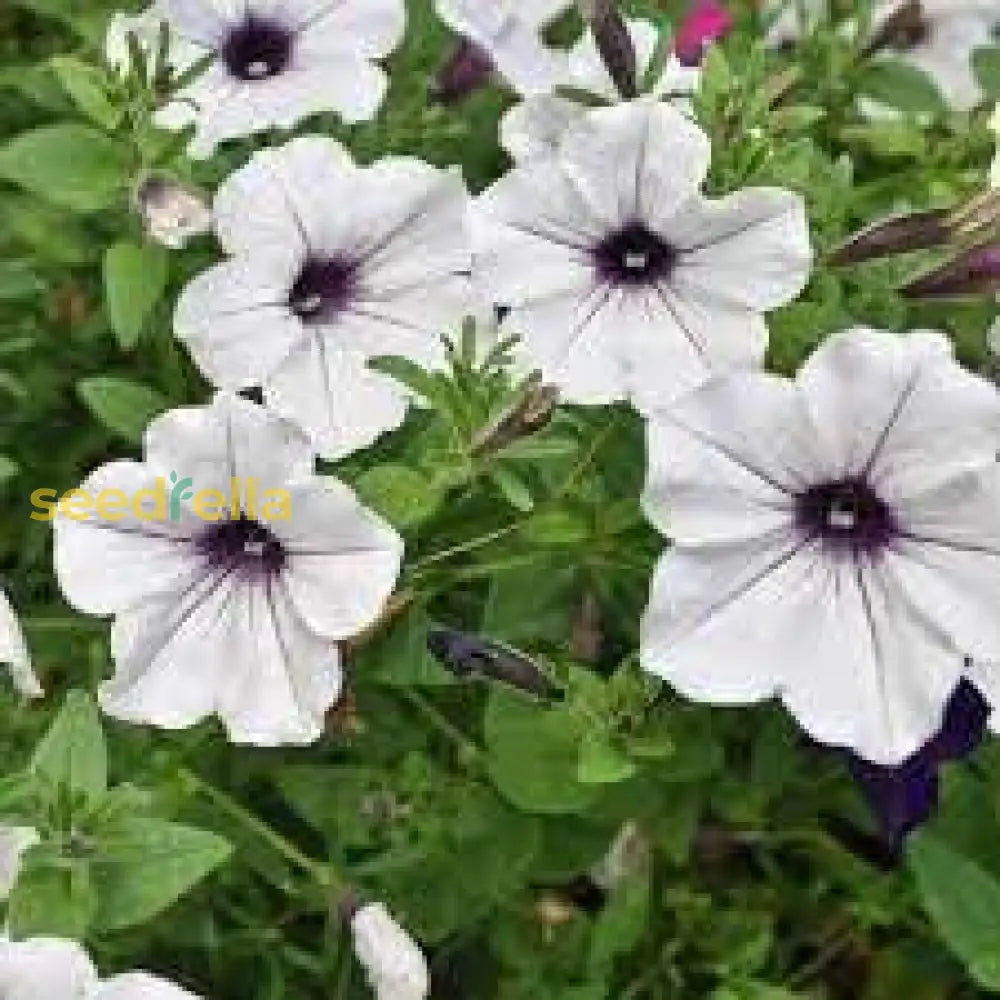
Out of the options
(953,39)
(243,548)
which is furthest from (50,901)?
(953,39)

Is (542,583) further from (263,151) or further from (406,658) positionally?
(263,151)

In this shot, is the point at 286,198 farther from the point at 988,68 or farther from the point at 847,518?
the point at 988,68

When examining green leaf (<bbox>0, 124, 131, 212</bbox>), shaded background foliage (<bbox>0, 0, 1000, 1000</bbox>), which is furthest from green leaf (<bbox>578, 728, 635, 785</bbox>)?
green leaf (<bbox>0, 124, 131, 212</bbox>)

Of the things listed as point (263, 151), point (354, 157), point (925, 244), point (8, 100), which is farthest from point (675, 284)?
point (8, 100)

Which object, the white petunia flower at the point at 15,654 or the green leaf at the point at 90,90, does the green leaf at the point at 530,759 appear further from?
the green leaf at the point at 90,90

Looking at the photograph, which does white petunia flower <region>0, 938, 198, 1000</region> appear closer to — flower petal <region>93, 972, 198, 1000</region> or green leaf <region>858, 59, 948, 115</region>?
flower petal <region>93, 972, 198, 1000</region>

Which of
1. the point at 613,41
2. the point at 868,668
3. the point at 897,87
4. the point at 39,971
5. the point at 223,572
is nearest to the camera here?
the point at 39,971

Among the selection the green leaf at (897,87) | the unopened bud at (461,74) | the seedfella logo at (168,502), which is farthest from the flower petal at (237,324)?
the green leaf at (897,87)
